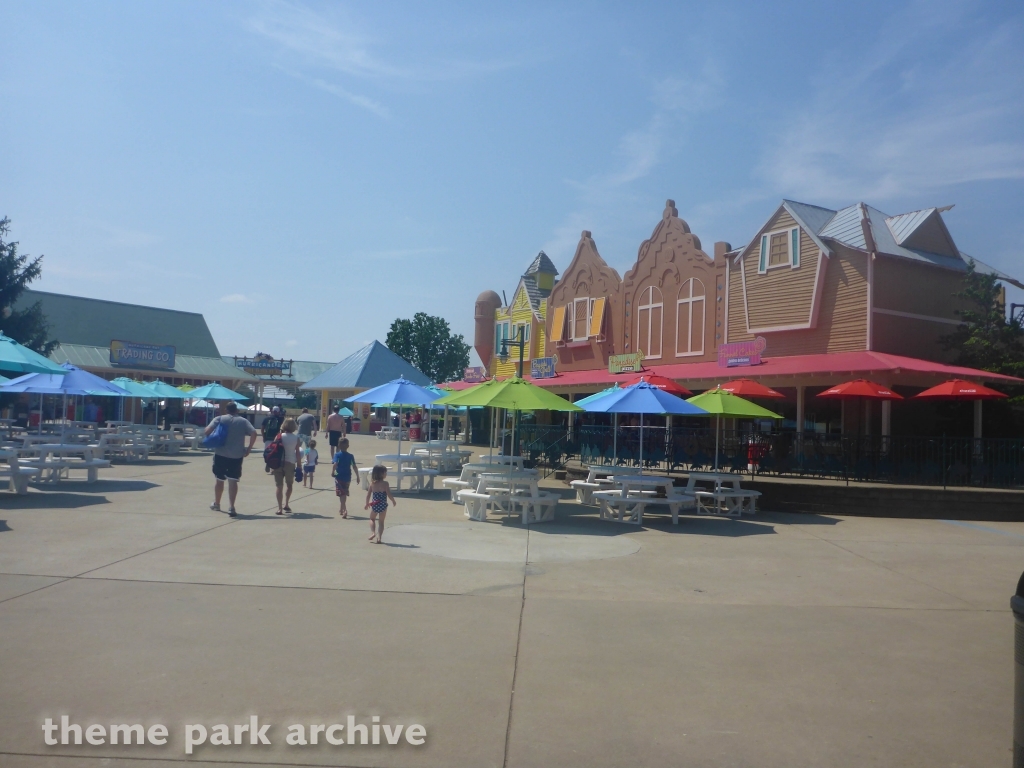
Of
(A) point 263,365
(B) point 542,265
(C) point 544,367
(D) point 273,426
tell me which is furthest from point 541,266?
(A) point 263,365

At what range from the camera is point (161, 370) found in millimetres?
47625

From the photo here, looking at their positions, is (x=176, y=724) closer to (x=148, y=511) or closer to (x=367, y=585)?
(x=367, y=585)

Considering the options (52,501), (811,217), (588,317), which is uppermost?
(811,217)

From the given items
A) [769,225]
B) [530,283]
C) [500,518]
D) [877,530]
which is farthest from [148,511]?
[530,283]

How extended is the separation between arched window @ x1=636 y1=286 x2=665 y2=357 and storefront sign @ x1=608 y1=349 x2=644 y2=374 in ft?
1.20

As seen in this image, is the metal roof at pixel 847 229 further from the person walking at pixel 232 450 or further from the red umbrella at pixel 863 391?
the person walking at pixel 232 450

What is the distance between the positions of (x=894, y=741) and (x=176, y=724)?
394 centimetres

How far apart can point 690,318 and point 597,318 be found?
15.4 ft

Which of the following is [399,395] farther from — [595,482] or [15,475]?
[15,475]

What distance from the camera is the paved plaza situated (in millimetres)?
4371

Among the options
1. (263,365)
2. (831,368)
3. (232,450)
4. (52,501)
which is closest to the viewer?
(232,450)

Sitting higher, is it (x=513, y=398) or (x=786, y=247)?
(x=786, y=247)

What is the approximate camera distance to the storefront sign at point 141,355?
45.7 m

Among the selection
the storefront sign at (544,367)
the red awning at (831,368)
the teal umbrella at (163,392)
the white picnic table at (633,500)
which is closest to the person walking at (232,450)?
the white picnic table at (633,500)
